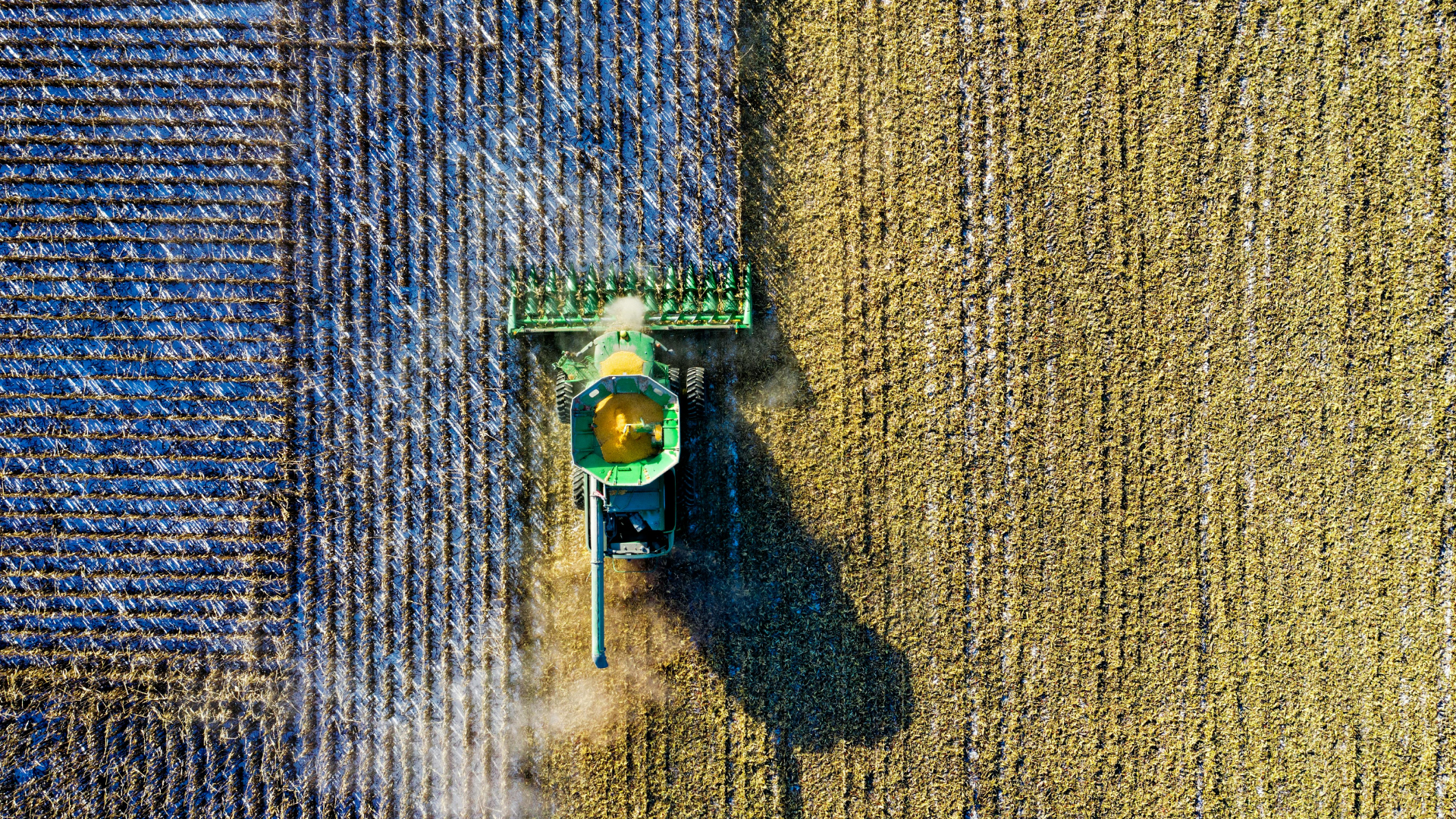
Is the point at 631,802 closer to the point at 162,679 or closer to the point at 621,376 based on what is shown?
the point at 621,376

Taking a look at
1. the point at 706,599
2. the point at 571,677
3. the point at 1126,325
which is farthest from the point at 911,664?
the point at 1126,325

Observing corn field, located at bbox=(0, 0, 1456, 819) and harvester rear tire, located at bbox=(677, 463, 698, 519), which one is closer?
harvester rear tire, located at bbox=(677, 463, 698, 519)

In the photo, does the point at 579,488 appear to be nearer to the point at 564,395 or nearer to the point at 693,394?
the point at 564,395

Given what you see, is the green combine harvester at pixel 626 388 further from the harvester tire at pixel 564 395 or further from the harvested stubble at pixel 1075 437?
the harvested stubble at pixel 1075 437

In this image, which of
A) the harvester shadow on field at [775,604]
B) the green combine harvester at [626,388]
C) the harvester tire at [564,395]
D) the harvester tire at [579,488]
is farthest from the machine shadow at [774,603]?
the harvester tire at [564,395]

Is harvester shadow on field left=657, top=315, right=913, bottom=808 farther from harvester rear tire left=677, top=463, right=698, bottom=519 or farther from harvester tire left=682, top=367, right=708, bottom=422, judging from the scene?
harvester tire left=682, top=367, right=708, bottom=422

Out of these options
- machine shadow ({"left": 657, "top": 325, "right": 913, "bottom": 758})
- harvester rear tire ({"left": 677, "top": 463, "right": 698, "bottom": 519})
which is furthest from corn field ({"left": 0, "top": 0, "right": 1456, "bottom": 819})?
harvester rear tire ({"left": 677, "top": 463, "right": 698, "bottom": 519})
